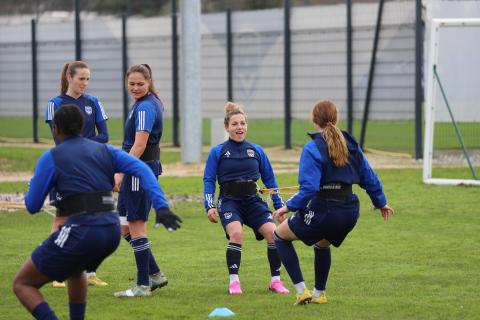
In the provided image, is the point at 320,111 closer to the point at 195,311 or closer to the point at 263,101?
the point at 195,311

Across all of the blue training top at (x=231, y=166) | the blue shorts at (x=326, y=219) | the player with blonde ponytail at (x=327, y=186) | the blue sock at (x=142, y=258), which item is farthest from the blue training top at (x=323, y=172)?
the blue sock at (x=142, y=258)

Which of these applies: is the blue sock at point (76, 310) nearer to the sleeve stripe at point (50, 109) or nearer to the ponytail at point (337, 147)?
the ponytail at point (337, 147)

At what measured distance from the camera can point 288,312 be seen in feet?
27.1

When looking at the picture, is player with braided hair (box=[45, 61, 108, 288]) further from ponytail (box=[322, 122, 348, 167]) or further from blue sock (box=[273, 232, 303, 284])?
ponytail (box=[322, 122, 348, 167])

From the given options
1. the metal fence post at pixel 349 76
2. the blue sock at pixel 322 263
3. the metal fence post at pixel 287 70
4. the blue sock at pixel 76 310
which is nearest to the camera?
the blue sock at pixel 76 310

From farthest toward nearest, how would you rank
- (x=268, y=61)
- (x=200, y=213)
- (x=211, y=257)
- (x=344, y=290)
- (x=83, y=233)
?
(x=268, y=61), (x=200, y=213), (x=211, y=257), (x=344, y=290), (x=83, y=233)

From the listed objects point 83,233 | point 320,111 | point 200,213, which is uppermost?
point 320,111

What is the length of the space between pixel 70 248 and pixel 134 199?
233 centimetres

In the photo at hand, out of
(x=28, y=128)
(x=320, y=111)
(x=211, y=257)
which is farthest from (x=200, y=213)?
(x=28, y=128)

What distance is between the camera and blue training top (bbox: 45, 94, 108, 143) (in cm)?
959

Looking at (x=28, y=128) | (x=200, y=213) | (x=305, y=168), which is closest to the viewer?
(x=305, y=168)

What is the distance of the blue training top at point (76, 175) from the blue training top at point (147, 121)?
2.15 m

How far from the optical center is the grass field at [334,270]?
8.36 metres

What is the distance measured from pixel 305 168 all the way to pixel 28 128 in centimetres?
2433
